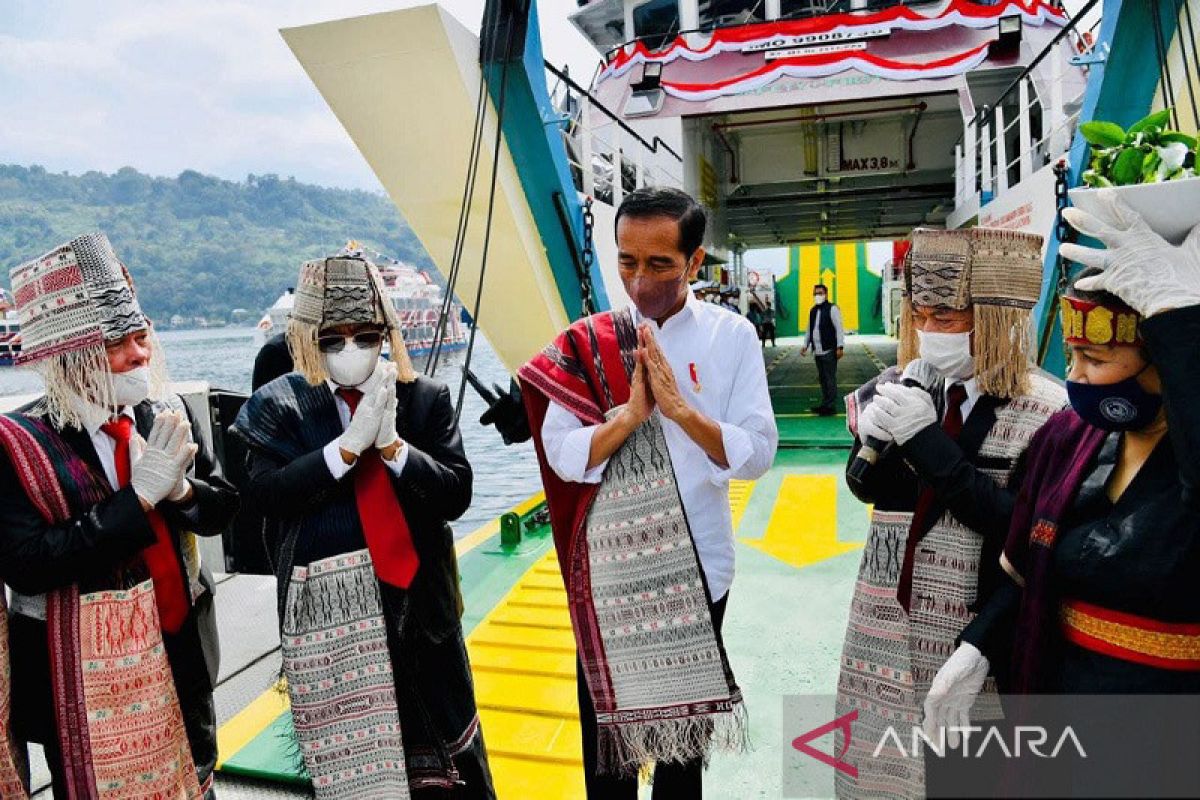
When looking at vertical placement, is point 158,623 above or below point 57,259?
below

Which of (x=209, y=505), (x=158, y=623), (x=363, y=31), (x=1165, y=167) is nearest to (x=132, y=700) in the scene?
(x=158, y=623)

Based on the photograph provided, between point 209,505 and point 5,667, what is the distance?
1.71 feet

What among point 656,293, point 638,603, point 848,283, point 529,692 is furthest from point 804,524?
point 848,283

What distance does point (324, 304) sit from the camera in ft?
6.31

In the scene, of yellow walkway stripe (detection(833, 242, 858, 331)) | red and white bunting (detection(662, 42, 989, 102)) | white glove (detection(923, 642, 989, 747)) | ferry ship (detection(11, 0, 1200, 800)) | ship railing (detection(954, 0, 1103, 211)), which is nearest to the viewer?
white glove (detection(923, 642, 989, 747))

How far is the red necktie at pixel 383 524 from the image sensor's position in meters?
1.91

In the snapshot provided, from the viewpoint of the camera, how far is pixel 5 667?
1.69 m

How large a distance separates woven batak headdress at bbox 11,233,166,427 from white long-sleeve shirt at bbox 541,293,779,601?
3.39ft

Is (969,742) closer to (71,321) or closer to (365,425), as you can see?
(365,425)

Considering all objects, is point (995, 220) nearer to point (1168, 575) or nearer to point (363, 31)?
point (363, 31)

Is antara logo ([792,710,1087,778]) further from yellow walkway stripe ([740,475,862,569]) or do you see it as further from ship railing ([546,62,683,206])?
ship railing ([546,62,683,206])

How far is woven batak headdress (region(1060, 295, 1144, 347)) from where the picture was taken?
118 cm

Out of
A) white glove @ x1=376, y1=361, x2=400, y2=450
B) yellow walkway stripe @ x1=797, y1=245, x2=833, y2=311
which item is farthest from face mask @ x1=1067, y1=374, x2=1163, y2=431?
yellow walkway stripe @ x1=797, y1=245, x2=833, y2=311

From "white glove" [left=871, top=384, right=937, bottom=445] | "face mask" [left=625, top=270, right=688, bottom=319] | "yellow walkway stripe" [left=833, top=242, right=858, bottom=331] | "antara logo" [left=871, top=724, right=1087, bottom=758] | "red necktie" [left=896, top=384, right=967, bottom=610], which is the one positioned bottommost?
"yellow walkway stripe" [left=833, top=242, right=858, bottom=331]
